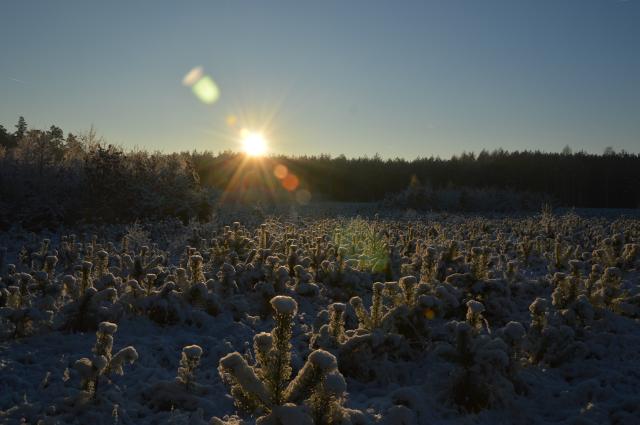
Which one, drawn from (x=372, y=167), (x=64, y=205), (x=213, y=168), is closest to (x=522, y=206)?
(x=372, y=167)

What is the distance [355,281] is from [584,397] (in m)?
4.43

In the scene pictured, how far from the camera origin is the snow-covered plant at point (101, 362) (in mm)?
3629

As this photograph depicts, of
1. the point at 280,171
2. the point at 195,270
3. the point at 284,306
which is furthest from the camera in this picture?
the point at 280,171

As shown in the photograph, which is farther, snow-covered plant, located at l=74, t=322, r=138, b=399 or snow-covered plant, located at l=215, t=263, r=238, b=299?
snow-covered plant, located at l=215, t=263, r=238, b=299

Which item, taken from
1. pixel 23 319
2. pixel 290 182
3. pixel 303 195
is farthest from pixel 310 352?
pixel 290 182

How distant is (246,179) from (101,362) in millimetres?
48051

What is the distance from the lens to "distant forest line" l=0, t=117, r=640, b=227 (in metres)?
18.9

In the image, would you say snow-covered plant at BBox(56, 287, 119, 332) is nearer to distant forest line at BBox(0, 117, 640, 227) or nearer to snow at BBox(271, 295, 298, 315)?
snow at BBox(271, 295, 298, 315)

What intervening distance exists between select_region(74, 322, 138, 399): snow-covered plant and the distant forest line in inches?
618

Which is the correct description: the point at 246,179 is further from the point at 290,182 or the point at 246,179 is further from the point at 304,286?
the point at 304,286

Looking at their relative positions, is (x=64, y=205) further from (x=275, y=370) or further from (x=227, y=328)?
(x=275, y=370)

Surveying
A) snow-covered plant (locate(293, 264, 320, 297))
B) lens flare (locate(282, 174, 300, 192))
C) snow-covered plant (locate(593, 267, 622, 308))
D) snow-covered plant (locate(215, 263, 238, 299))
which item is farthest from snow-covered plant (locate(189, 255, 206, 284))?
lens flare (locate(282, 174, 300, 192))

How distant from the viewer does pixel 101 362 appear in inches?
143

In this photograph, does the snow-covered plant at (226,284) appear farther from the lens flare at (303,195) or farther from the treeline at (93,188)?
the lens flare at (303,195)
